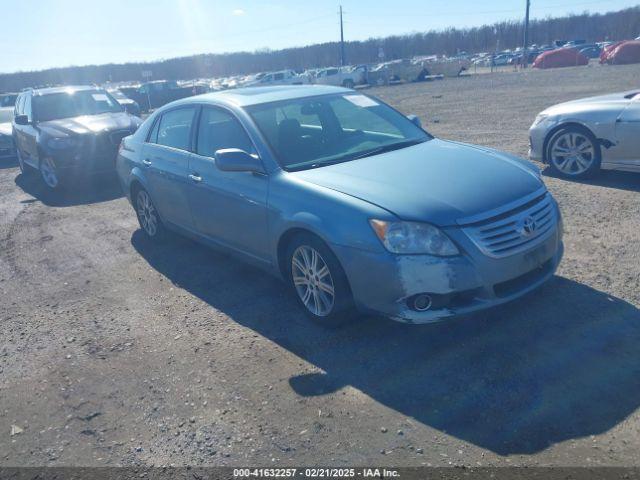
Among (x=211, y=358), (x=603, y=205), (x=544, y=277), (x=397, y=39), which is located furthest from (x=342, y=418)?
(x=397, y=39)

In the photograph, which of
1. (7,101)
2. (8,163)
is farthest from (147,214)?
(7,101)

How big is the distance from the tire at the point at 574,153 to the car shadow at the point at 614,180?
0.32 ft

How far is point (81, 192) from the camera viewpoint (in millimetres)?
10133

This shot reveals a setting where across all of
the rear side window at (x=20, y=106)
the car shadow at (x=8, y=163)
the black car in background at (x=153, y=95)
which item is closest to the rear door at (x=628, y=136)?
the rear side window at (x=20, y=106)

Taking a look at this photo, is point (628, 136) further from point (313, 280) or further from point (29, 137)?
point (29, 137)

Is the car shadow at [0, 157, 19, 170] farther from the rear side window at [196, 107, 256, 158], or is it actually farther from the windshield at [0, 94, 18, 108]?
the rear side window at [196, 107, 256, 158]

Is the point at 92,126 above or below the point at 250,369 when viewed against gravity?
above

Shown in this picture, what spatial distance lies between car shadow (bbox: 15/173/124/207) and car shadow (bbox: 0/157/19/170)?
139 inches

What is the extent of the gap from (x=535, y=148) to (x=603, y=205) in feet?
5.80

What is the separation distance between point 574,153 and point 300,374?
5.66m

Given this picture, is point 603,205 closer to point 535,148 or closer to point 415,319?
point 535,148

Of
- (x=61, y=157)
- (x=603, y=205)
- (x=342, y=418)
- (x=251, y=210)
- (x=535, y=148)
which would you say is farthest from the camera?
(x=61, y=157)

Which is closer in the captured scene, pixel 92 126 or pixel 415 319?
pixel 415 319

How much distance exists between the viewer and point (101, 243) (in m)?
7.00
